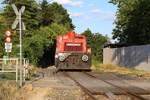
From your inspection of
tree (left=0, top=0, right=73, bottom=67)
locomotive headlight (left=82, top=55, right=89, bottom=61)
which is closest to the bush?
locomotive headlight (left=82, top=55, right=89, bottom=61)

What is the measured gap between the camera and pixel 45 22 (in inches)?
3135

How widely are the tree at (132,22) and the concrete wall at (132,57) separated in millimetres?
3791

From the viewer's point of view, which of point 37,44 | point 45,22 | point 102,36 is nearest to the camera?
point 37,44

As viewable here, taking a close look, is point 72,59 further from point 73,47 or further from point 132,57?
point 132,57

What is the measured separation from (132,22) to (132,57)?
12.7m

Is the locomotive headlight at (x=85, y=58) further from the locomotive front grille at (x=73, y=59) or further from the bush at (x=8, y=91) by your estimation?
the bush at (x=8, y=91)

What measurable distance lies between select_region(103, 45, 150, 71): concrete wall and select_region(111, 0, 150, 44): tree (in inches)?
149

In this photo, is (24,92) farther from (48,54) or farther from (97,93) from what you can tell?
(48,54)

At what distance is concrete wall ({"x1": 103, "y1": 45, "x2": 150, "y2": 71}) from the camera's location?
→ 43.1 m

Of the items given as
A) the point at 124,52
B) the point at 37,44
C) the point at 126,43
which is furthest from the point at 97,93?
the point at 126,43

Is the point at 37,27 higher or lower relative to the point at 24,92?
higher

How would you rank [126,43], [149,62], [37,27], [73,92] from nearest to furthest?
[73,92] → [149,62] → [126,43] → [37,27]

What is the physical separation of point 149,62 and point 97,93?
22.2 meters

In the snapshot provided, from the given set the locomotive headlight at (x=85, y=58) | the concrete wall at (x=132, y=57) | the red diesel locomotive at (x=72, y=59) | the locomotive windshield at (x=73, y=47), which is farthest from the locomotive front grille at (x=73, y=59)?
the concrete wall at (x=132, y=57)
